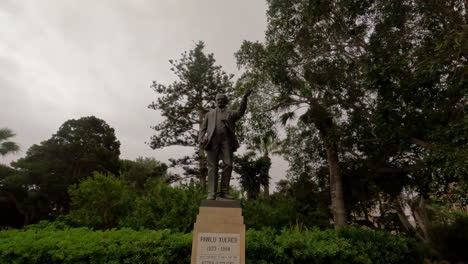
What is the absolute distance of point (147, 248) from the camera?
5.68m

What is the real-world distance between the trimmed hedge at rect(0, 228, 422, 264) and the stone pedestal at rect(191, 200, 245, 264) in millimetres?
1092

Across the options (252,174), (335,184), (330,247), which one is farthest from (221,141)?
(252,174)

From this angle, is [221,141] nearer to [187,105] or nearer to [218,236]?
[218,236]

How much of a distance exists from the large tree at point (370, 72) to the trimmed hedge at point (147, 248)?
15.4ft

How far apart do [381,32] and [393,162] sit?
621 centimetres

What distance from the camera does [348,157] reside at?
1539cm

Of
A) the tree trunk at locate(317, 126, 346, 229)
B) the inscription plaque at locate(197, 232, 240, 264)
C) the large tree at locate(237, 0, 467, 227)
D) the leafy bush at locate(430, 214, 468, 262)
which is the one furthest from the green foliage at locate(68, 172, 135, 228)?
the leafy bush at locate(430, 214, 468, 262)

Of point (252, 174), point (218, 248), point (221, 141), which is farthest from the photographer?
point (252, 174)

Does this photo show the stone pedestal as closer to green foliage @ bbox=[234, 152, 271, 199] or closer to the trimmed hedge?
the trimmed hedge

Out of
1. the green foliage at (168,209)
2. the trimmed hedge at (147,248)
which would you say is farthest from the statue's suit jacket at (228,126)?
the green foliage at (168,209)

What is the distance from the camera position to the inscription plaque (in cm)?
494

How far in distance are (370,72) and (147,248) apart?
26.8 feet

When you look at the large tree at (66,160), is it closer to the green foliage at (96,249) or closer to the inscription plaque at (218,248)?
the green foliage at (96,249)

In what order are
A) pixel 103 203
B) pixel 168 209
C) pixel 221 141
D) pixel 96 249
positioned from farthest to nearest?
pixel 103 203 → pixel 168 209 → pixel 221 141 → pixel 96 249
